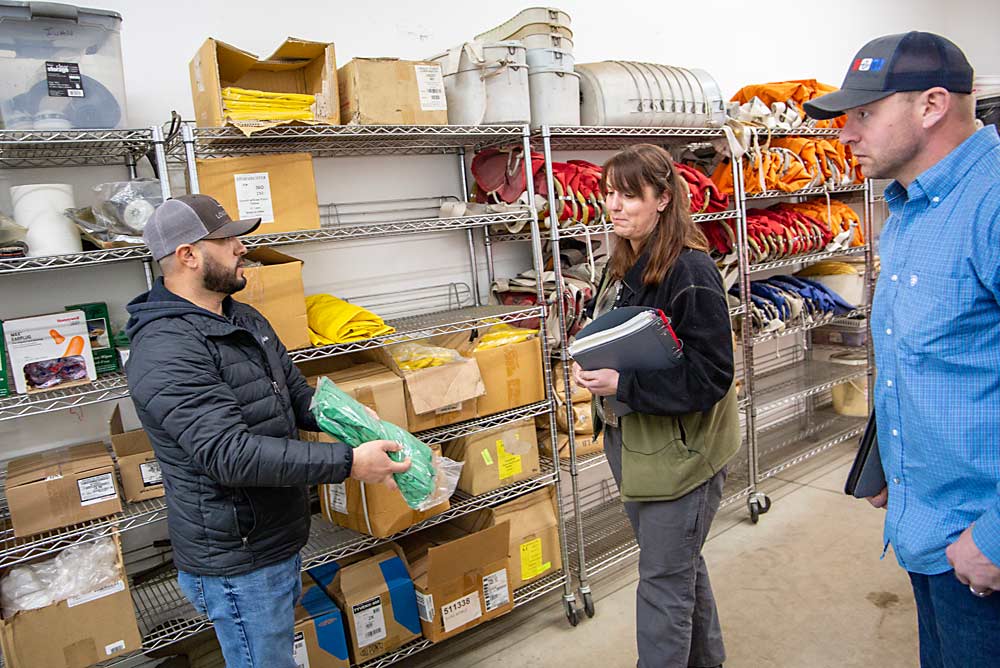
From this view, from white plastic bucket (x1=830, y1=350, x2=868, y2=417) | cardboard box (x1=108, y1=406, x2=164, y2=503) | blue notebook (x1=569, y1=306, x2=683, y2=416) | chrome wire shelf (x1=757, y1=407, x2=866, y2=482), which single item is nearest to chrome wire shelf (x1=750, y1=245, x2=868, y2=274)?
white plastic bucket (x1=830, y1=350, x2=868, y2=417)

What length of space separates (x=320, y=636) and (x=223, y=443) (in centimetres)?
108

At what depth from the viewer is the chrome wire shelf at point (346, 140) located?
222cm

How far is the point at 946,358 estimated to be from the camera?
Answer: 1237 mm

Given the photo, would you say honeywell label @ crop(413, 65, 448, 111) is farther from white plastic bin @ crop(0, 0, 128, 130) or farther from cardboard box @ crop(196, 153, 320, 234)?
white plastic bin @ crop(0, 0, 128, 130)

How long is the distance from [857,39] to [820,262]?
196 cm

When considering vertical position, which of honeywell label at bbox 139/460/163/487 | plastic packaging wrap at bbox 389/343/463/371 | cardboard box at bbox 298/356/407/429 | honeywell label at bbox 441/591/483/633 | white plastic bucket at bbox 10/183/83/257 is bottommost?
honeywell label at bbox 441/591/483/633

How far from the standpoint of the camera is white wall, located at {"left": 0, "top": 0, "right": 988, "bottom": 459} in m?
2.38

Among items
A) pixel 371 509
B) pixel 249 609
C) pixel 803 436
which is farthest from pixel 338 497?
pixel 803 436

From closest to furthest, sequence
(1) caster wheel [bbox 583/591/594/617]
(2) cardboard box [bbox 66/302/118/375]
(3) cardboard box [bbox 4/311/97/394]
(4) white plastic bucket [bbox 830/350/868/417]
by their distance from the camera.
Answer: (3) cardboard box [bbox 4/311/97/394]
(2) cardboard box [bbox 66/302/118/375]
(1) caster wheel [bbox 583/591/594/617]
(4) white plastic bucket [bbox 830/350/868/417]

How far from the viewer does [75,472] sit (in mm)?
1977

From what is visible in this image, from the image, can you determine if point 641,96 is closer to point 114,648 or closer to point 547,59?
point 547,59

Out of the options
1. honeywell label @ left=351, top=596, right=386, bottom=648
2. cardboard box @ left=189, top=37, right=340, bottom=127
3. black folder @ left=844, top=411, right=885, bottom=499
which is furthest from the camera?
honeywell label @ left=351, top=596, right=386, bottom=648

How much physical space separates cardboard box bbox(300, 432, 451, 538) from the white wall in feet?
2.82

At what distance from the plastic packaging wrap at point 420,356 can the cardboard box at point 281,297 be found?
403 millimetres
